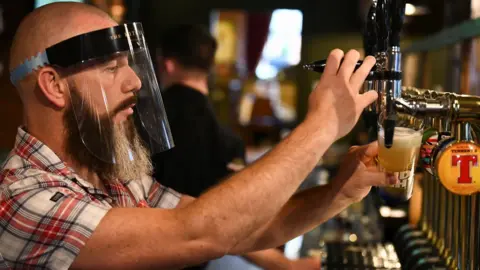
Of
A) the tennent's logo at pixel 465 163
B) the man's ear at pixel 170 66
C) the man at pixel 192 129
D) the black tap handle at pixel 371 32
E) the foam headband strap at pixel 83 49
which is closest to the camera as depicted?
the tennent's logo at pixel 465 163

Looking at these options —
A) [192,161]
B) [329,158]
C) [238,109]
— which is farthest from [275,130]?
[192,161]

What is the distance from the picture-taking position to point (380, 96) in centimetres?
134

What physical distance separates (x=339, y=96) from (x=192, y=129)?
1941 millimetres

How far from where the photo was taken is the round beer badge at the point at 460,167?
4.03 feet

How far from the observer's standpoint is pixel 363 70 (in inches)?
53.3

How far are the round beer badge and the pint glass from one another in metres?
0.07

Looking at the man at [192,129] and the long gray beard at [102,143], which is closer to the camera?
the long gray beard at [102,143]

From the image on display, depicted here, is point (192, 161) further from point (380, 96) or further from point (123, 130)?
point (380, 96)

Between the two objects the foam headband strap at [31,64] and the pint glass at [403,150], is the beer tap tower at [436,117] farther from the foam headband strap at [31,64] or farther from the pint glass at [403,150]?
the foam headband strap at [31,64]

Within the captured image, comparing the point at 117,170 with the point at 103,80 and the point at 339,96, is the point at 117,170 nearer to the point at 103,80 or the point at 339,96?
the point at 103,80

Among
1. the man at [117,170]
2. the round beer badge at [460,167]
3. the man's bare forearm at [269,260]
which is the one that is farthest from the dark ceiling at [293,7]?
the round beer badge at [460,167]

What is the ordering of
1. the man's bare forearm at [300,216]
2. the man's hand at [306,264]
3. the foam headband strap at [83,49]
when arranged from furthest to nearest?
the man's hand at [306,264] → the man's bare forearm at [300,216] → the foam headband strap at [83,49]

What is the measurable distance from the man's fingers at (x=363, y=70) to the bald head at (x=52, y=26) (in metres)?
0.68

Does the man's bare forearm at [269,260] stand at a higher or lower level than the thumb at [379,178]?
lower
